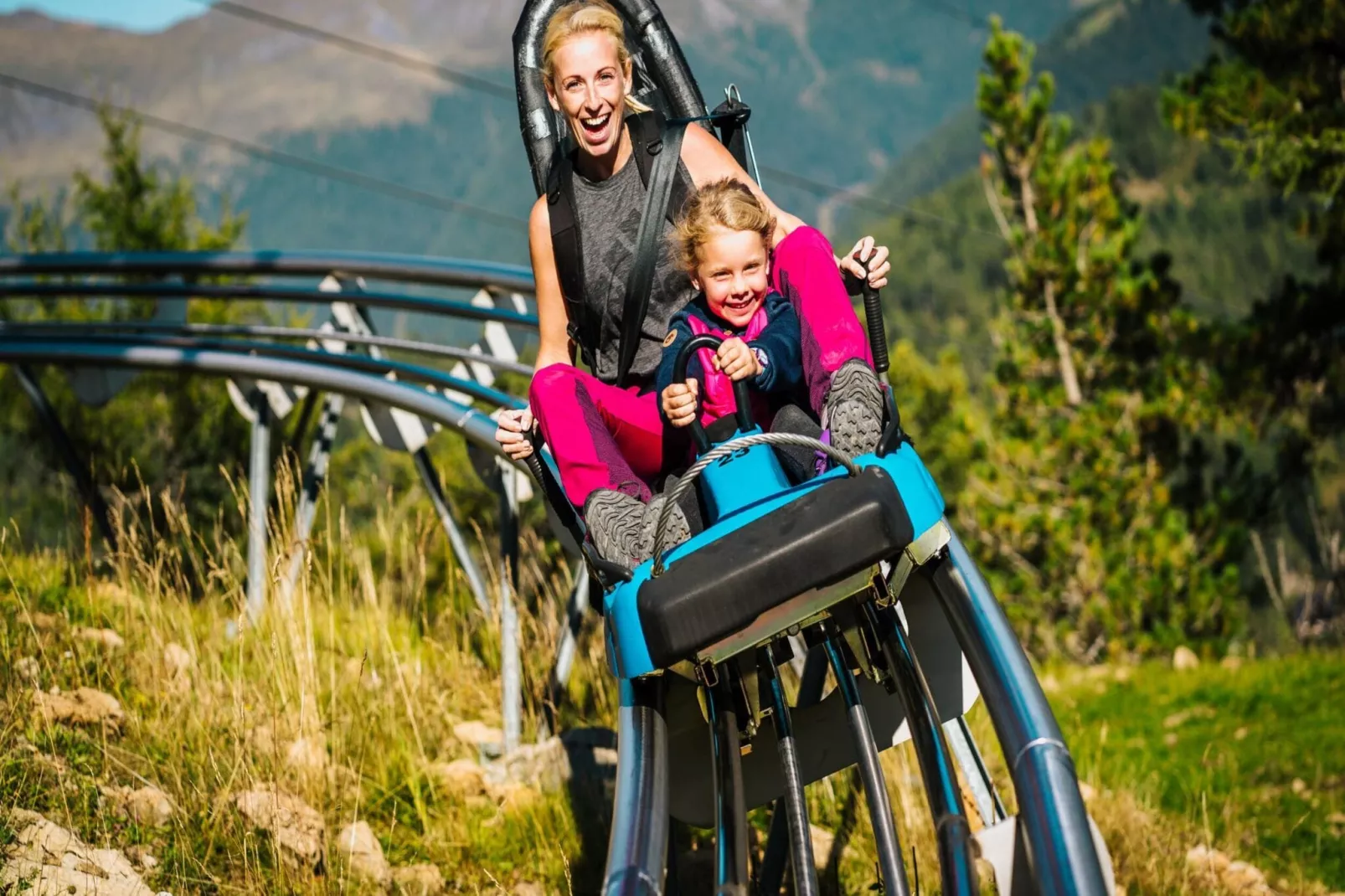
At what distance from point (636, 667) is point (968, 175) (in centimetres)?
18006

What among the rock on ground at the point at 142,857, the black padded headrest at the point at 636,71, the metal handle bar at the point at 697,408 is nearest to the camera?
the metal handle bar at the point at 697,408

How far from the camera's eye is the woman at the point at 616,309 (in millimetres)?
2504

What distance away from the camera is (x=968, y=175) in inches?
6821

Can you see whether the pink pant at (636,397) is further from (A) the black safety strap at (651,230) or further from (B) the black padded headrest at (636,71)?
(B) the black padded headrest at (636,71)

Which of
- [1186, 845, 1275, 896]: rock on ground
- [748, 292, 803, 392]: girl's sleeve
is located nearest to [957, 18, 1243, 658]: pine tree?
[1186, 845, 1275, 896]: rock on ground

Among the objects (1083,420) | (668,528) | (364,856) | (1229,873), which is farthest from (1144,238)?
(668,528)

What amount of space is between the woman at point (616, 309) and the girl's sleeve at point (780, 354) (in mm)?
27

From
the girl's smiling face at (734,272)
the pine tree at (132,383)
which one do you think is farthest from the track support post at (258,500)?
the pine tree at (132,383)

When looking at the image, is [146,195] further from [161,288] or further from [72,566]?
[72,566]

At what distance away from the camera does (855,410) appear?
240 cm

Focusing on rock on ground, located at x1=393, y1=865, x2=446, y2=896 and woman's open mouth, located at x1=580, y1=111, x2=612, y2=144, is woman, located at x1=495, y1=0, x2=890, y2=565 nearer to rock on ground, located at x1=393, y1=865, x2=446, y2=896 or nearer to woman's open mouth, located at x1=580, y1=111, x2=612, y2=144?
woman's open mouth, located at x1=580, y1=111, x2=612, y2=144

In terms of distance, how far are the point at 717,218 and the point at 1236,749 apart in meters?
4.33

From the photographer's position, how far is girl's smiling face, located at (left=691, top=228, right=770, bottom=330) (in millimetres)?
2824

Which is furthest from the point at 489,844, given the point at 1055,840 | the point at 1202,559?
the point at 1202,559
